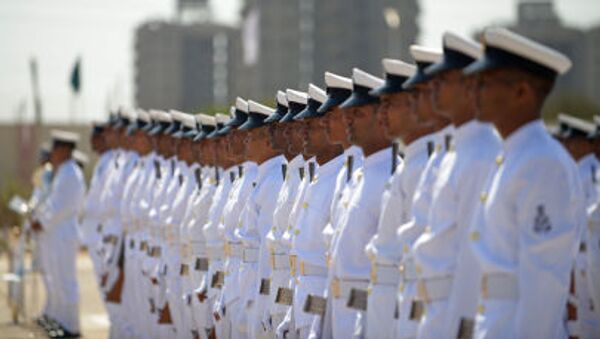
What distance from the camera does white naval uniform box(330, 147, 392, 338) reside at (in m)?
9.25

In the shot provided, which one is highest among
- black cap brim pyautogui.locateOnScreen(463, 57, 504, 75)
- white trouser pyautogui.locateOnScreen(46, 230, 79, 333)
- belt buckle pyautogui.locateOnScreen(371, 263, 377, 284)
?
black cap brim pyautogui.locateOnScreen(463, 57, 504, 75)

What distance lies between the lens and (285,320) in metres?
10.5

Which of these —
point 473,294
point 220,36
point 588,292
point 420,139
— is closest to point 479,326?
point 473,294

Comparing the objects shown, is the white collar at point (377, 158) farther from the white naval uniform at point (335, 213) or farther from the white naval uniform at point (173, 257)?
the white naval uniform at point (173, 257)

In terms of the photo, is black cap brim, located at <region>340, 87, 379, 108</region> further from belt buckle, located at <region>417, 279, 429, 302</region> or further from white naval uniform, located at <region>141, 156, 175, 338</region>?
white naval uniform, located at <region>141, 156, 175, 338</region>

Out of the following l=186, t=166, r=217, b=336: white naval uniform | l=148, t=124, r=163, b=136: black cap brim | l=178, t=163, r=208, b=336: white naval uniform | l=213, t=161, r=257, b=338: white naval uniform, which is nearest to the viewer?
l=213, t=161, r=257, b=338: white naval uniform

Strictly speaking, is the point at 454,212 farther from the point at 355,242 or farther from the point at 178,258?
the point at 178,258

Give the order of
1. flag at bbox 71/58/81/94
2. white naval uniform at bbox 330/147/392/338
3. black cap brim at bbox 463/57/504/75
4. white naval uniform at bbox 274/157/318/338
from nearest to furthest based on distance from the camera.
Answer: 1. black cap brim at bbox 463/57/504/75
2. white naval uniform at bbox 330/147/392/338
3. white naval uniform at bbox 274/157/318/338
4. flag at bbox 71/58/81/94

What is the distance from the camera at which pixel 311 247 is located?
33.4 feet

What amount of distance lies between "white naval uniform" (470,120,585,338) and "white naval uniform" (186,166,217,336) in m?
6.71

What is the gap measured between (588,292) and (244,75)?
119m

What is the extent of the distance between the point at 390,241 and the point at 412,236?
1.89 feet

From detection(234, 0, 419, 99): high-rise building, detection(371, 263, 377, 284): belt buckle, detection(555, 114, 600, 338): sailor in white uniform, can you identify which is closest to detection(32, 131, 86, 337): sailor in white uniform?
detection(555, 114, 600, 338): sailor in white uniform

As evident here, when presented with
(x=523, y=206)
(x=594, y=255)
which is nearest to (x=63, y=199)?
(x=594, y=255)
